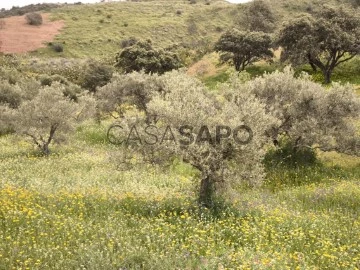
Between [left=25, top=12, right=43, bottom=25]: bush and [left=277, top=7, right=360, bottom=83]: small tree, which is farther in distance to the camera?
[left=25, top=12, right=43, bottom=25]: bush

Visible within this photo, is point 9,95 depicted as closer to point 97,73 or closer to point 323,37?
point 97,73

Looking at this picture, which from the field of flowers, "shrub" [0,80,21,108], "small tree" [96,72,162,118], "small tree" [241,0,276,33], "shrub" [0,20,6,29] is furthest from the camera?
"shrub" [0,20,6,29]

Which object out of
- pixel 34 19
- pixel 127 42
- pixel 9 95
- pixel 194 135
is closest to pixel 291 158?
pixel 194 135

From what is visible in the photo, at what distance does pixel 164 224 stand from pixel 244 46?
4284 centimetres

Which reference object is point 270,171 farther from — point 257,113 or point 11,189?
point 11,189

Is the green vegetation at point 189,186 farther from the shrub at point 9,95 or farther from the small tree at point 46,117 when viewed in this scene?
the shrub at point 9,95

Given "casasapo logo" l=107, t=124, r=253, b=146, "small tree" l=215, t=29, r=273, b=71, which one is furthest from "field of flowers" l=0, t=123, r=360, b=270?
"small tree" l=215, t=29, r=273, b=71

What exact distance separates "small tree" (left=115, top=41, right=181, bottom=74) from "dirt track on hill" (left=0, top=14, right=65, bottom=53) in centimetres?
4412

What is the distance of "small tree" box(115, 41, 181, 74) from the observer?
5738cm

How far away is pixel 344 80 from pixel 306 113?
24.8 meters

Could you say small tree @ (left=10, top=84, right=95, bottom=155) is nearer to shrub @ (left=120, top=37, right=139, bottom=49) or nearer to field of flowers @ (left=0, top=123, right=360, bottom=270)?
field of flowers @ (left=0, top=123, right=360, bottom=270)

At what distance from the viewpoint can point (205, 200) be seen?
1480 cm

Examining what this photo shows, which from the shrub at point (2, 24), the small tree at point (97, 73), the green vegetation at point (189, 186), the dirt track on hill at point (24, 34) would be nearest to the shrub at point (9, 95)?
the green vegetation at point (189, 186)

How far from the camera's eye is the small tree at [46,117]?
27.2 m
